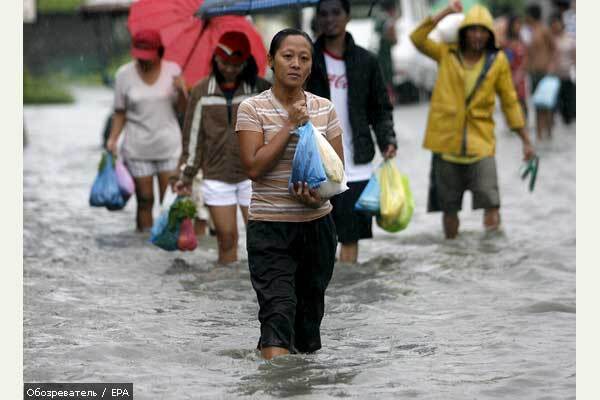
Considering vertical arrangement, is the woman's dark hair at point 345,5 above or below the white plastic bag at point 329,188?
above

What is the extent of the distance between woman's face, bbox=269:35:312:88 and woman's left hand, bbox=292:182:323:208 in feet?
1.57

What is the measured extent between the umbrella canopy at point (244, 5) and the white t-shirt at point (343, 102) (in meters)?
0.41

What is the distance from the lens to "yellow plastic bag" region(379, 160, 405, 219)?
31.4 ft

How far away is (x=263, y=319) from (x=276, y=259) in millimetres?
292

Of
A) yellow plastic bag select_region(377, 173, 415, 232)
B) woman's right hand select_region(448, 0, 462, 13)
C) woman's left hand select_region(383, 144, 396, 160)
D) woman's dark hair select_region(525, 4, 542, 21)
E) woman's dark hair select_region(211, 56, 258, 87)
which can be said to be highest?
woman's dark hair select_region(525, 4, 542, 21)

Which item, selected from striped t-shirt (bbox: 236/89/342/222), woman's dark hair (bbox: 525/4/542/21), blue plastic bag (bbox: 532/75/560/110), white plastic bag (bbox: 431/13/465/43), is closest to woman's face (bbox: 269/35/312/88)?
striped t-shirt (bbox: 236/89/342/222)

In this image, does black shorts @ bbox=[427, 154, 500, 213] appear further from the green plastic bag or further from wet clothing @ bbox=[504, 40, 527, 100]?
wet clothing @ bbox=[504, 40, 527, 100]

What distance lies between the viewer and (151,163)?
11.6 meters

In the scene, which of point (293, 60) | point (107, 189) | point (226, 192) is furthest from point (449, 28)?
point (293, 60)

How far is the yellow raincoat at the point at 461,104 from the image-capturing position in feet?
35.8

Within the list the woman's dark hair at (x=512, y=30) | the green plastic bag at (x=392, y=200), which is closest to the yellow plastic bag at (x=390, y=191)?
the green plastic bag at (x=392, y=200)

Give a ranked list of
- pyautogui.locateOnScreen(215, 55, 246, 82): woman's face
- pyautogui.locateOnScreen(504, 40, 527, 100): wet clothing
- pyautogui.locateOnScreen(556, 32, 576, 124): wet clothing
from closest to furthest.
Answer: pyautogui.locateOnScreen(215, 55, 246, 82): woman's face < pyautogui.locateOnScreen(556, 32, 576, 124): wet clothing < pyautogui.locateOnScreen(504, 40, 527, 100): wet clothing

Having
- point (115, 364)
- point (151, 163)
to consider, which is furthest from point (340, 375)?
point (151, 163)

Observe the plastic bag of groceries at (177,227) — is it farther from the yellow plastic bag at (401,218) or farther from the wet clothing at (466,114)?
the wet clothing at (466,114)
